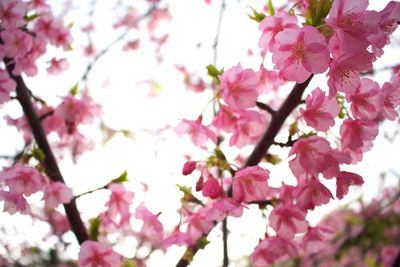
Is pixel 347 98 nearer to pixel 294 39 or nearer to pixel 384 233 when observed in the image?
pixel 294 39

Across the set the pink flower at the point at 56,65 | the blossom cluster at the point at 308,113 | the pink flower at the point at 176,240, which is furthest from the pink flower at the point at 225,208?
the pink flower at the point at 56,65

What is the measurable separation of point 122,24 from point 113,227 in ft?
17.1

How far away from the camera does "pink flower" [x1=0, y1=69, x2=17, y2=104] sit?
81.7 inches

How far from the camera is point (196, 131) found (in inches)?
80.7

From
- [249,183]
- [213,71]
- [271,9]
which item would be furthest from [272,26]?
[249,183]

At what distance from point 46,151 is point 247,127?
45.9 inches

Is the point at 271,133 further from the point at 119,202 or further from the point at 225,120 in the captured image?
the point at 119,202

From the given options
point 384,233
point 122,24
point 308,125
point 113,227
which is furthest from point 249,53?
point 384,233

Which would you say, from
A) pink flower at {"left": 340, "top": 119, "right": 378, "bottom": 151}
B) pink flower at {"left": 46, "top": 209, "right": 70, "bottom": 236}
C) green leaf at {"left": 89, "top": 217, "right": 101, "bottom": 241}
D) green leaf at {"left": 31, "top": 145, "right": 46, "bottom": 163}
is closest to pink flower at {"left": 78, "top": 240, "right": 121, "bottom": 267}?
green leaf at {"left": 89, "top": 217, "right": 101, "bottom": 241}

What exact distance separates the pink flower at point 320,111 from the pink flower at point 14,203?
4.79ft

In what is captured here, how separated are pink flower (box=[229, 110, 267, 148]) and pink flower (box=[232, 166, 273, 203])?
268mm

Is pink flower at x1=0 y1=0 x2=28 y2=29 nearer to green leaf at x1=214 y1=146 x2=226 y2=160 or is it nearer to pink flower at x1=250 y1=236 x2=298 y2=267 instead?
green leaf at x1=214 y1=146 x2=226 y2=160

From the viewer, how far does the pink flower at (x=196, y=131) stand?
1.99 meters

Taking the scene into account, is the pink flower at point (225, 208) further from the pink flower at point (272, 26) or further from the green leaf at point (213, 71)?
the pink flower at point (272, 26)
